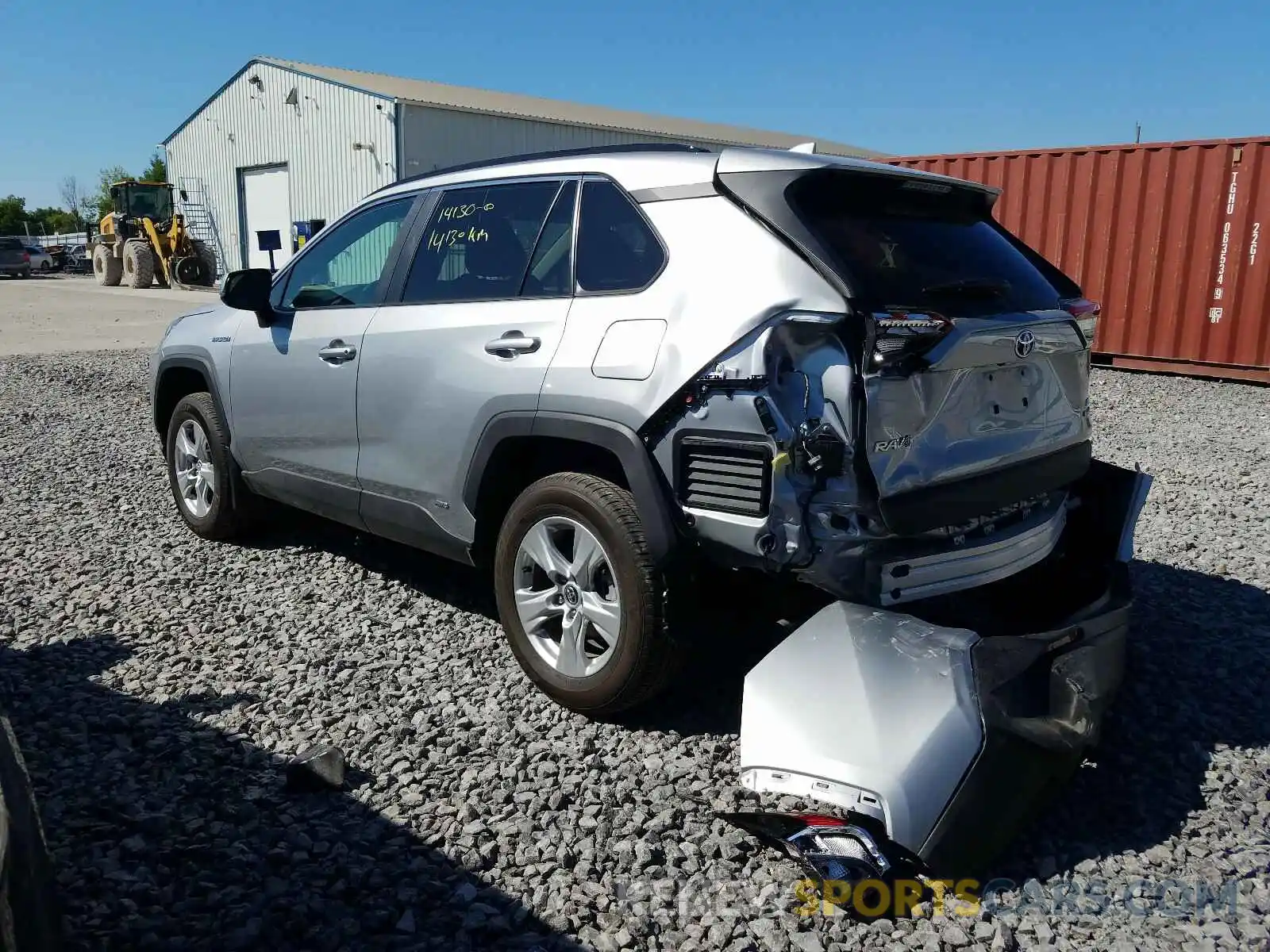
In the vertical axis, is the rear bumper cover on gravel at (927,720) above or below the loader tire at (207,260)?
below

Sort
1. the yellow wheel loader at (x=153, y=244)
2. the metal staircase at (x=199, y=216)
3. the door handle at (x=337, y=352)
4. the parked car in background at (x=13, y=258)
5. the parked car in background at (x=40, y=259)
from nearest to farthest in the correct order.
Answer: the door handle at (x=337, y=352) < the yellow wheel loader at (x=153, y=244) < the metal staircase at (x=199, y=216) < the parked car in background at (x=13, y=258) < the parked car in background at (x=40, y=259)

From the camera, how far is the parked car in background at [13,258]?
3997 centimetres

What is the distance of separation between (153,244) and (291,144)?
637cm

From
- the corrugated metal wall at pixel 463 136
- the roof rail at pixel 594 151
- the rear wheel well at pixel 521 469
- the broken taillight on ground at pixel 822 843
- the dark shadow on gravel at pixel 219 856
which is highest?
the corrugated metal wall at pixel 463 136

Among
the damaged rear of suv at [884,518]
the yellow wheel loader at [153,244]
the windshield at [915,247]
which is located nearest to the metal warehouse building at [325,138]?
the yellow wheel loader at [153,244]

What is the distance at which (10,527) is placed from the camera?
5.73 m

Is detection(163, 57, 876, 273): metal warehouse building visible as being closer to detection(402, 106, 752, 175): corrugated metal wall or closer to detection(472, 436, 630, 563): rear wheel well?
detection(402, 106, 752, 175): corrugated metal wall

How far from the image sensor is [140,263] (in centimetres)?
3011

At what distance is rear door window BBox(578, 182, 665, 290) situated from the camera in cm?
320

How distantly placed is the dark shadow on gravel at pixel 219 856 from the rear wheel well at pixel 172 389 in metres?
2.41

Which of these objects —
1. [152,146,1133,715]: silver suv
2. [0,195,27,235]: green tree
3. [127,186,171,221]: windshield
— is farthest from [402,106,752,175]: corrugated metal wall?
[0,195,27,235]: green tree

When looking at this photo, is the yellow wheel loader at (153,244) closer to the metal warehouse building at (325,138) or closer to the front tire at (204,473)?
the metal warehouse building at (325,138)

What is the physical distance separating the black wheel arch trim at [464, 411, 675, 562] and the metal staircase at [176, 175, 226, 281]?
3073 cm

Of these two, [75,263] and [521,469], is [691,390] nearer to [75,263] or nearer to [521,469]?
[521,469]
